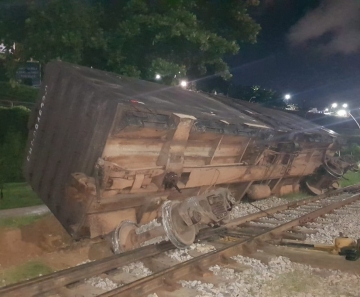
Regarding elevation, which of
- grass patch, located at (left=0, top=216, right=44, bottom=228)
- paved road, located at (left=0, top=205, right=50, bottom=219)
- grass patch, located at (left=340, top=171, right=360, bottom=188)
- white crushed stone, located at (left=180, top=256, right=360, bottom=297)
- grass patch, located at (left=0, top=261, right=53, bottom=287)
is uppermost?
white crushed stone, located at (left=180, top=256, right=360, bottom=297)

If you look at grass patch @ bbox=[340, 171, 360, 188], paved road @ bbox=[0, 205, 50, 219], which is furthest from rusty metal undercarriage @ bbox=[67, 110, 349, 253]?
grass patch @ bbox=[340, 171, 360, 188]

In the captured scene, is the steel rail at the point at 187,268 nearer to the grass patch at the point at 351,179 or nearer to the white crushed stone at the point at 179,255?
the white crushed stone at the point at 179,255

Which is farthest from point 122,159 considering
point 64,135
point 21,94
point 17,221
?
point 21,94

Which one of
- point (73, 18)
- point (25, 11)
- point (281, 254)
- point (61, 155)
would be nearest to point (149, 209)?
point (61, 155)

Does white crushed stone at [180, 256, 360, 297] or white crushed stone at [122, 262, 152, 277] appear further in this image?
white crushed stone at [122, 262, 152, 277]

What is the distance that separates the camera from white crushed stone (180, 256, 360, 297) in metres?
4.82

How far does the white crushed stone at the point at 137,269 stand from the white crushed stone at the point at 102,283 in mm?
460

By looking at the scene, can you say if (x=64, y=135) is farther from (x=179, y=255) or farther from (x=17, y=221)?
(x=179, y=255)

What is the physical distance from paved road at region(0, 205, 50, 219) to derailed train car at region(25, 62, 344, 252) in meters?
0.50

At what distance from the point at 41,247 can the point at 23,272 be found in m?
1.08

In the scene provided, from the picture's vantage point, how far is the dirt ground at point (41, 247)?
5.87 metres

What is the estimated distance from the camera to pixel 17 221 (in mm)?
6938

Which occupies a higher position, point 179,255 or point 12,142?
point 179,255

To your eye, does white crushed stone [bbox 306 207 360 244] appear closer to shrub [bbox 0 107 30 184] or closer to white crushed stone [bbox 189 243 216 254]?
white crushed stone [bbox 189 243 216 254]
